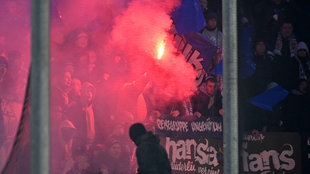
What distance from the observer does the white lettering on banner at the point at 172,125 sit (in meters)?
11.6

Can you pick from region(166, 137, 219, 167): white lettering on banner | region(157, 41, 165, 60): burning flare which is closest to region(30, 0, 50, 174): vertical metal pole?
region(166, 137, 219, 167): white lettering on banner

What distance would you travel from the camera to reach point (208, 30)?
11.4 metres

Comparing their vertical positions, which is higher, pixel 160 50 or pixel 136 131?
pixel 160 50

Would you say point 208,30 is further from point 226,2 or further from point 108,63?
point 226,2

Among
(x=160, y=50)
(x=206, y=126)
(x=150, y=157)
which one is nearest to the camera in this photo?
(x=150, y=157)

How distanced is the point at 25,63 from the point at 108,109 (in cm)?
259

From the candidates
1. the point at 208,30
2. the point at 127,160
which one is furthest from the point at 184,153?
the point at 208,30

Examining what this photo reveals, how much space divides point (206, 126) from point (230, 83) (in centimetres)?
514

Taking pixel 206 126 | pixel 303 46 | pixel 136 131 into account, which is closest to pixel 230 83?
pixel 136 131

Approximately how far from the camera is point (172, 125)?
464 inches

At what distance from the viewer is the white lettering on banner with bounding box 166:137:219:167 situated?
1125 cm

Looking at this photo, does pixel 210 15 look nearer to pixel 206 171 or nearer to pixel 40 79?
pixel 206 171

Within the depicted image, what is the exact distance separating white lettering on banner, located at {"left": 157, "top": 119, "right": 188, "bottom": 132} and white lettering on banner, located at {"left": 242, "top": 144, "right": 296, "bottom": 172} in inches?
52.6

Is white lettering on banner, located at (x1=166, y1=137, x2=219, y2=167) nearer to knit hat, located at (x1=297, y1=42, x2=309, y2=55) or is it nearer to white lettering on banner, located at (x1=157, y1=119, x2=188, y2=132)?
white lettering on banner, located at (x1=157, y1=119, x2=188, y2=132)
